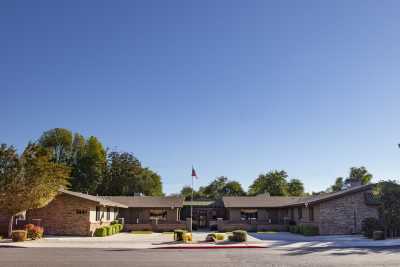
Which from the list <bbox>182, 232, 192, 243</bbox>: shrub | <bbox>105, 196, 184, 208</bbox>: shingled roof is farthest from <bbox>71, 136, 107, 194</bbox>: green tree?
<bbox>182, 232, 192, 243</bbox>: shrub

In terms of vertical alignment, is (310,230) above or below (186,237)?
above

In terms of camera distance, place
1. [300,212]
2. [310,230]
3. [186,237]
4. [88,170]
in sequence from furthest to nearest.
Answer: [88,170] → [300,212] → [310,230] → [186,237]

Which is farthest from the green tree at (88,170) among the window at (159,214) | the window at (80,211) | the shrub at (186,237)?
the shrub at (186,237)

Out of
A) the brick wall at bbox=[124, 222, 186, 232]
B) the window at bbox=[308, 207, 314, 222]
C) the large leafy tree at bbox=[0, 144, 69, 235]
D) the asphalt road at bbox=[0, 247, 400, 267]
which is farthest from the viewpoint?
the brick wall at bbox=[124, 222, 186, 232]

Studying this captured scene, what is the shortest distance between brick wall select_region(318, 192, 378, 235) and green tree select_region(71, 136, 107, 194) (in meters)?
46.8

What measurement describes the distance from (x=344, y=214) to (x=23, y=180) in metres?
26.6

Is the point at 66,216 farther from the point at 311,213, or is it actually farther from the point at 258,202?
the point at 258,202

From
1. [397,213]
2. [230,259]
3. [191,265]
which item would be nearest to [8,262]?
[191,265]

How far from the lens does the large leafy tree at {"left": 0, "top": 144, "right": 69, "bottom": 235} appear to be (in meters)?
30.1

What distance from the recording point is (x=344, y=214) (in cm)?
3506

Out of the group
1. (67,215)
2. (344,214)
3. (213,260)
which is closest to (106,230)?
(67,215)

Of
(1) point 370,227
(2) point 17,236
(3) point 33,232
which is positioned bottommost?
(2) point 17,236

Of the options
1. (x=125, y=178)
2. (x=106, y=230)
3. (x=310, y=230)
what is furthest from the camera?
(x=125, y=178)

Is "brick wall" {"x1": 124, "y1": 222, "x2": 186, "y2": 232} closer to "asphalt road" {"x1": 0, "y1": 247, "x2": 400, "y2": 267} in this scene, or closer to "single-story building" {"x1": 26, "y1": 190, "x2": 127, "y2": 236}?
"single-story building" {"x1": 26, "y1": 190, "x2": 127, "y2": 236}
